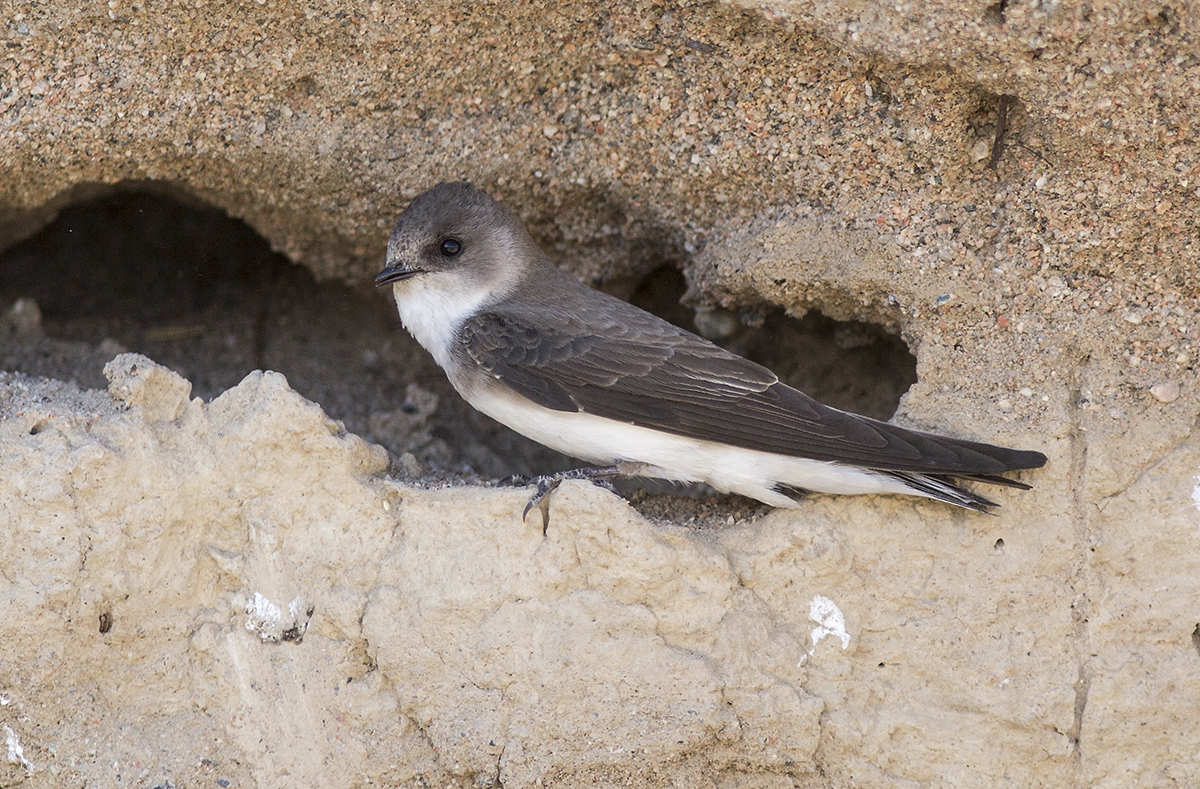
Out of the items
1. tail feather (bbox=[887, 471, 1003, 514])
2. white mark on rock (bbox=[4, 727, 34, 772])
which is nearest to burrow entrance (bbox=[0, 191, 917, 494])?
tail feather (bbox=[887, 471, 1003, 514])

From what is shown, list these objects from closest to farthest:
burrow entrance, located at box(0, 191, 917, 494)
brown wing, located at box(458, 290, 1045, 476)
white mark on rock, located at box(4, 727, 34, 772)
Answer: white mark on rock, located at box(4, 727, 34, 772)
brown wing, located at box(458, 290, 1045, 476)
burrow entrance, located at box(0, 191, 917, 494)

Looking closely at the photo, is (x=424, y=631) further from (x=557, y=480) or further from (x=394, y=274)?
(x=394, y=274)

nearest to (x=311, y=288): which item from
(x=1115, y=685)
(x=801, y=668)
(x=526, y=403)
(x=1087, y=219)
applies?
(x=526, y=403)

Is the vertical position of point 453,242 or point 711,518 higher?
point 453,242

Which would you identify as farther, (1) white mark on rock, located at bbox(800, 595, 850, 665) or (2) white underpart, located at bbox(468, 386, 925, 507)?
(2) white underpart, located at bbox(468, 386, 925, 507)

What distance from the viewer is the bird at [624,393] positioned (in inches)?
121

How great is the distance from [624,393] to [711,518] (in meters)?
0.48

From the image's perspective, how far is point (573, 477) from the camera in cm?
319

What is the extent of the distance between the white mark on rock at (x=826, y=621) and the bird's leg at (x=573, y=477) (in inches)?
26.1

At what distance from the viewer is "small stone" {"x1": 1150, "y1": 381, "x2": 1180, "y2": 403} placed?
3062mm

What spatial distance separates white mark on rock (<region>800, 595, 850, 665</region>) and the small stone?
1114 mm

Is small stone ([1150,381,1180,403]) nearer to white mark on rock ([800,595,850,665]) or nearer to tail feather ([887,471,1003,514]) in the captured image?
tail feather ([887,471,1003,514])

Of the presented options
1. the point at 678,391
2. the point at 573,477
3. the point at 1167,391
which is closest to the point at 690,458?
the point at 678,391

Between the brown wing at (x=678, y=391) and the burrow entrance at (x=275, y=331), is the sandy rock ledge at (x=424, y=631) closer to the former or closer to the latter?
the brown wing at (x=678, y=391)
